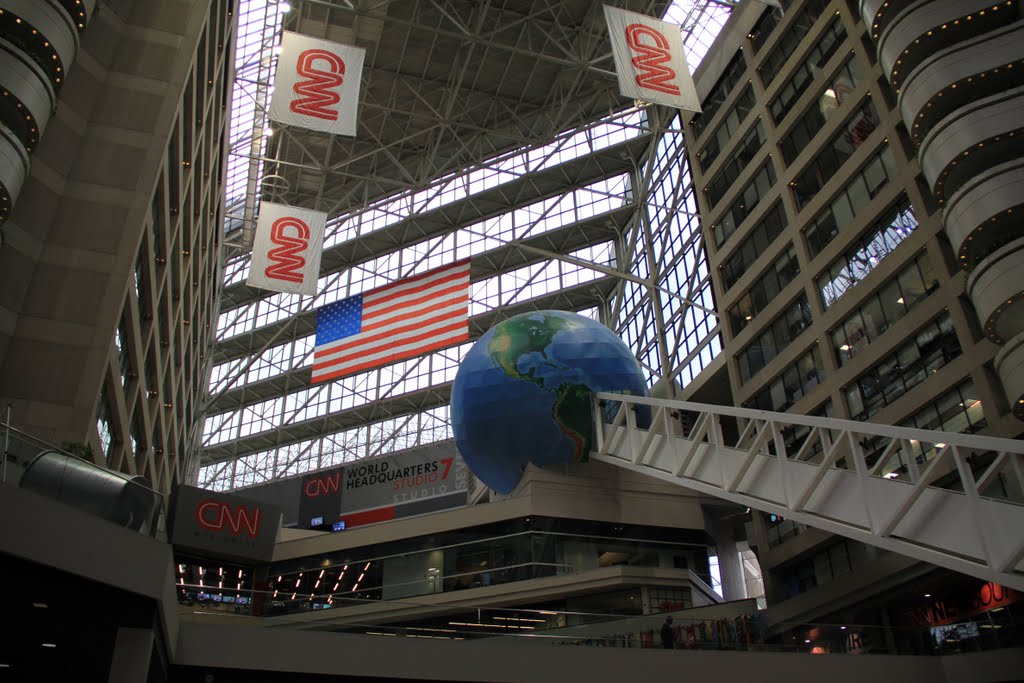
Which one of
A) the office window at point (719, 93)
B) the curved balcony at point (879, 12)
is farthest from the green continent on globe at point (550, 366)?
the office window at point (719, 93)

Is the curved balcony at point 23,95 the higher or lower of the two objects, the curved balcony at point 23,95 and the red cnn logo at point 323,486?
the lower

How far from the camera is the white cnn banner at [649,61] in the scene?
25.8 meters

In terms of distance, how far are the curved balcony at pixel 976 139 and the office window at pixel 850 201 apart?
6978 mm

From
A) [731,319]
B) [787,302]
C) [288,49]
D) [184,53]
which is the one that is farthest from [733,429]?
[184,53]

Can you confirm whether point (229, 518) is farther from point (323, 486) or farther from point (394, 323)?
point (323, 486)

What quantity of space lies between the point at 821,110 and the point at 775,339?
8.51 metres

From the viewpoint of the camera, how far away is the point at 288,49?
26.0 meters

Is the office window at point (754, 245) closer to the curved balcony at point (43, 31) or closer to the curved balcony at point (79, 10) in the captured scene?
the curved balcony at point (79, 10)

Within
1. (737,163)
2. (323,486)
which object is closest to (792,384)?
(737,163)

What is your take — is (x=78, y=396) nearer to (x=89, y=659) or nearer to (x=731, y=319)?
(x=89, y=659)

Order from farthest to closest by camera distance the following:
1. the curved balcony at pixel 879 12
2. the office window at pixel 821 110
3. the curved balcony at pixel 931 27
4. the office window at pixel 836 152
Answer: the office window at pixel 821 110
the office window at pixel 836 152
the curved balcony at pixel 879 12
the curved balcony at pixel 931 27

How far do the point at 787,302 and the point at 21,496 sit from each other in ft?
90.5

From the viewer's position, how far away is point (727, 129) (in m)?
38.4

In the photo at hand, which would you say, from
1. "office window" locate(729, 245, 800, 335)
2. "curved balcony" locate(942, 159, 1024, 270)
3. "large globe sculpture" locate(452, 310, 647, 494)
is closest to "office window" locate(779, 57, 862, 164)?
"office window" locate(729, 245, 800, 335)
